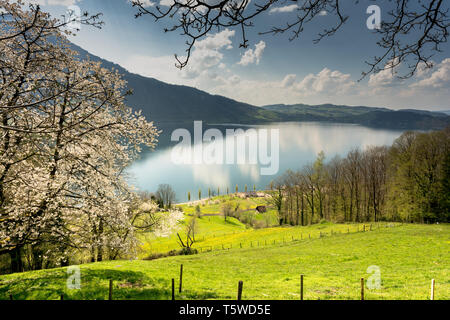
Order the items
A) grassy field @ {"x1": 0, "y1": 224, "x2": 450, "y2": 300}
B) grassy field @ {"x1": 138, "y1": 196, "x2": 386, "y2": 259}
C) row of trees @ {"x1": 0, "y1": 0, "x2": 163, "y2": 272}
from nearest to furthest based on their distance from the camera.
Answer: row of trees @ {"x1": 0, "y1": 0, "x2": 163, "y2": 272} → grassy field @ {"x1": 0, "y1": 224, "x2": 450, "y2": 300} → grassy field @ {"x1": 138, "y1": 196, "x2": 386, "y2": 259}

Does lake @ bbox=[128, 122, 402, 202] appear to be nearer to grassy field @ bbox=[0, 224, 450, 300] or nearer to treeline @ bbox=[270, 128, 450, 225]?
treeline @ bbox=[270, 128, 450, 225]

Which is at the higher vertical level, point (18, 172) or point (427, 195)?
point (18, 172)

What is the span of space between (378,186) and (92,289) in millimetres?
50641

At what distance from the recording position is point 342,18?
370cm

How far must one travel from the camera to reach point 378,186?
146 ft

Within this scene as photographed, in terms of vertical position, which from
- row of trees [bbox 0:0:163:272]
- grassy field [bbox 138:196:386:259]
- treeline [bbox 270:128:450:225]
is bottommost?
grassy field [bbox 138:196:386:259]

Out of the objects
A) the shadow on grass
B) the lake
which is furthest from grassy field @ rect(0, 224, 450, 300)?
the lake

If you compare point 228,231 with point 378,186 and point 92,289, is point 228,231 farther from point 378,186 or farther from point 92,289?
point 92,289

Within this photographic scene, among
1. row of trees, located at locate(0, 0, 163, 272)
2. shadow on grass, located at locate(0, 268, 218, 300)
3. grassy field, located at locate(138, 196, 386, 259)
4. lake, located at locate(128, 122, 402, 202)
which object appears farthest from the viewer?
lake, located at locate(128, 122, 402, 202)

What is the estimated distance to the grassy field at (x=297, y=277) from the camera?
8.31 m

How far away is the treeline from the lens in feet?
112

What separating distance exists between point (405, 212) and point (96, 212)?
42337mm
